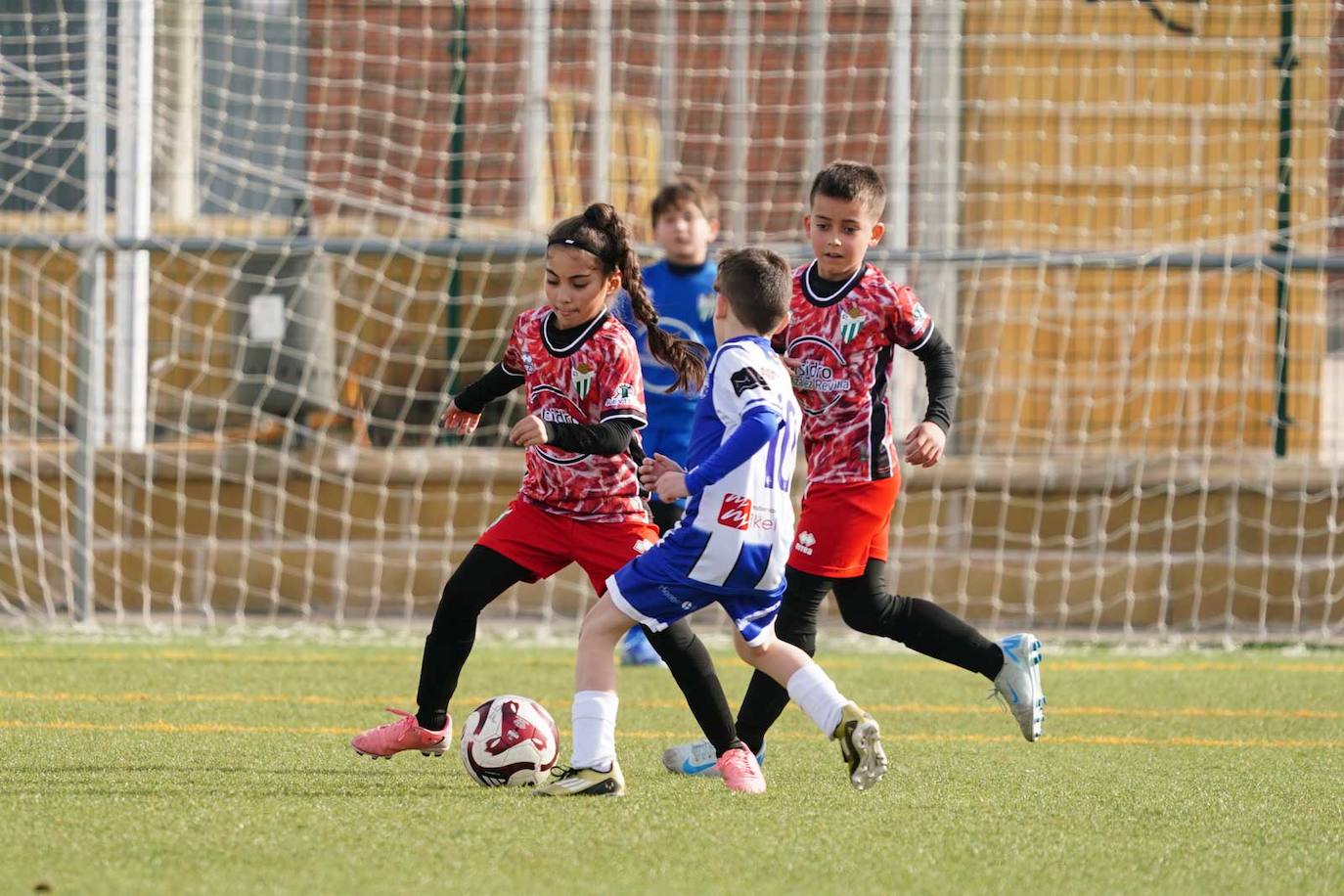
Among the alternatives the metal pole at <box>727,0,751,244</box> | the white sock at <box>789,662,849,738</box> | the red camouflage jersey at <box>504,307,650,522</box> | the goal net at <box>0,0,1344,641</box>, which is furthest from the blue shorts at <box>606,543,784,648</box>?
the metal pole at <box>727,0,751,244</box>

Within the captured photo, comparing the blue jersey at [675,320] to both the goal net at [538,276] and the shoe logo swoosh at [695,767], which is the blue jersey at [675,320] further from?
the shoe logo swoosh at [695,767]

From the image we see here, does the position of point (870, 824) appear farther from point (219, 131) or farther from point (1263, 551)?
point (219, 131)

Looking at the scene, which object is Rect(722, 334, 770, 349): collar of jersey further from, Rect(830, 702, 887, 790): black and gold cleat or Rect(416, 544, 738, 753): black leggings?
Rect(830, 702, 887, 790): black and gold cleat

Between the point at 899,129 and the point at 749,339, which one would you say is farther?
the point at 899,129

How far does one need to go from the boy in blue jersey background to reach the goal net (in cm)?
152

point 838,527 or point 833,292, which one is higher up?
point 833,292

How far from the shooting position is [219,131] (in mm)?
9055

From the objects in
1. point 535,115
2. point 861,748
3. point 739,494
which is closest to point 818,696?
point 861,748

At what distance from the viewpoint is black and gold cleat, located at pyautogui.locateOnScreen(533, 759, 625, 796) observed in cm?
388

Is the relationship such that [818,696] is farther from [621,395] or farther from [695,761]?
[621,395]

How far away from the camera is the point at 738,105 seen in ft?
28.5

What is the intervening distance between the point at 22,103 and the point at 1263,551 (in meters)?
6.22

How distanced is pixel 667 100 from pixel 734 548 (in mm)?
5906

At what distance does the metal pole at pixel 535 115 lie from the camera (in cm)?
864
